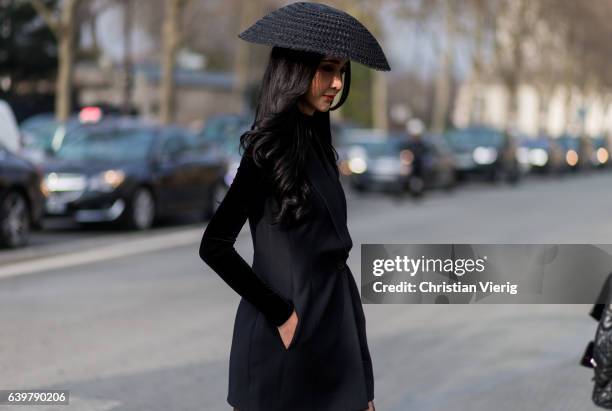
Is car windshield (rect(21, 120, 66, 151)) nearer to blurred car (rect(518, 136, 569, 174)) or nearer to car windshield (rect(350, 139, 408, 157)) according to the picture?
car windshield (rect(350, 139, 408, 157))

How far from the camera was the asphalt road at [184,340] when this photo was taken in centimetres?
665

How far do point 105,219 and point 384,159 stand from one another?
13.4 m

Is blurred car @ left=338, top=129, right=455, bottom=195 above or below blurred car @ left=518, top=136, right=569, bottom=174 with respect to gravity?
above

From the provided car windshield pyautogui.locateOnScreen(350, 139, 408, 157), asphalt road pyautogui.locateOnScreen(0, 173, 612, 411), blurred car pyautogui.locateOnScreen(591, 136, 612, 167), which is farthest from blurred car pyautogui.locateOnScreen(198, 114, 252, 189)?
blurred car pyautogui.locateOnScreen(591, 136, 612, 167)

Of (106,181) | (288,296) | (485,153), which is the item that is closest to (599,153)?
(485,153)

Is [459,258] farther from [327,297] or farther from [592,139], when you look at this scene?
[592,139]

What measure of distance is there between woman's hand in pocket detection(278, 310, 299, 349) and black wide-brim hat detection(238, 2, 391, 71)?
665 mm

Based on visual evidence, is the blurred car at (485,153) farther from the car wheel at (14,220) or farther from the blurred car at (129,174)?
the car wheel at (14,220)

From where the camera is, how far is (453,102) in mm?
120438

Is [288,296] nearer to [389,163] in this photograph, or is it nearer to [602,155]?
[389,163]

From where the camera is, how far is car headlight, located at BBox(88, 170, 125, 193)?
1653 centimetres

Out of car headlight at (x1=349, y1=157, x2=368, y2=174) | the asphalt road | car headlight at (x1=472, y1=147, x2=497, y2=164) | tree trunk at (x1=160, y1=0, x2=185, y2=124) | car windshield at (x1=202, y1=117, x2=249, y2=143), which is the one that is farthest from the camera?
car headlight at (x1=472, y1=147, x2=497, y2=164)

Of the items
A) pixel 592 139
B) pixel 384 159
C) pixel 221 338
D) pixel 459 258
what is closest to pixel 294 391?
pixel 459 258

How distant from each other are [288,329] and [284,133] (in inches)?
19.2
